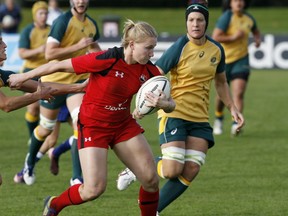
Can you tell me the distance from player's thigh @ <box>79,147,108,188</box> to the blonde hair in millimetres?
944

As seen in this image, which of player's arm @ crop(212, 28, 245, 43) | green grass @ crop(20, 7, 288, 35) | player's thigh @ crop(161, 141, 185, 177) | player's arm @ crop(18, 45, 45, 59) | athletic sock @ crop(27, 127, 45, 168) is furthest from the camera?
green grass @ crop(20, 7, 288, 35)

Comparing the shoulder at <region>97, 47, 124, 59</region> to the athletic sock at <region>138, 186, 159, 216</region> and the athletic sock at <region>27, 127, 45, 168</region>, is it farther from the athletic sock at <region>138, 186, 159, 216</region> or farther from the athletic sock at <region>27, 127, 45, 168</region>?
the athletic sock at <region>27, 127, 45, 168</region>

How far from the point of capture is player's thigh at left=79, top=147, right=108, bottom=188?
7617 mm

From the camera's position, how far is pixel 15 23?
28.3 m

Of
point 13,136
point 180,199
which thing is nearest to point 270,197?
point 180,199

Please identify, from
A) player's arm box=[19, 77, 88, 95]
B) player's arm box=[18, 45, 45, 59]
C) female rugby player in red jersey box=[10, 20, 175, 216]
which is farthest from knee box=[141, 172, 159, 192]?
player's arm box=[18, 45, 45, 59]

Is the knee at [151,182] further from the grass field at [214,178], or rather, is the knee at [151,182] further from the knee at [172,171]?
the grass field at [214,178]

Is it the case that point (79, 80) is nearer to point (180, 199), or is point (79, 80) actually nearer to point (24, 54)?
point (180, 199)

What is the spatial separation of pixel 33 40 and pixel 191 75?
5586 mm

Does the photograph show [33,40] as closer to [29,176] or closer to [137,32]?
[29,176]

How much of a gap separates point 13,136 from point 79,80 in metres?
4.62

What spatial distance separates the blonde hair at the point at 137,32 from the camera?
749 centimetres

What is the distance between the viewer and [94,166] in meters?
7.62

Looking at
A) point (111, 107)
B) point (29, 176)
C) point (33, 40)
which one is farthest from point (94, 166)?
point (33, 40)
